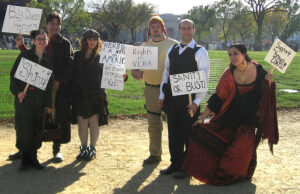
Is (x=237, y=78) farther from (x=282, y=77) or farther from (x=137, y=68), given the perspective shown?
(x=282, y=77)

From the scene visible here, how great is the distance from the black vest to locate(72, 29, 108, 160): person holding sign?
4.29ft

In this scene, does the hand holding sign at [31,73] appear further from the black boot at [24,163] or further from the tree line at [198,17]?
the tree line at [198,17]

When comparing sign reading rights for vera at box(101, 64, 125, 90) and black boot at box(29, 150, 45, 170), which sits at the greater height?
sign reading rights for vera at box(101, 64, 125, 90)

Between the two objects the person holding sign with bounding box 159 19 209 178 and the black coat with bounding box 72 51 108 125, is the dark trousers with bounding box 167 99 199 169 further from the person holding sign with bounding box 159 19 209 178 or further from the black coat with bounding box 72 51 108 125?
the black coat with bounding box 72 51 108 125

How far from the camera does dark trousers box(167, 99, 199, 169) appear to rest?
477cm

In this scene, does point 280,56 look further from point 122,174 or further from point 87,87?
point 87,87

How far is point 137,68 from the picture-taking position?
520 cm

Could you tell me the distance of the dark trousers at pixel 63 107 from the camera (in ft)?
17.8

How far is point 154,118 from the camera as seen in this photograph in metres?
5.43

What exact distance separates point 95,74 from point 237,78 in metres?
2.19

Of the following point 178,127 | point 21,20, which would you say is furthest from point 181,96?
point 21,20

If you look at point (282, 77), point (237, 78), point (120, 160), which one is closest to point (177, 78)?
point (237, 78)

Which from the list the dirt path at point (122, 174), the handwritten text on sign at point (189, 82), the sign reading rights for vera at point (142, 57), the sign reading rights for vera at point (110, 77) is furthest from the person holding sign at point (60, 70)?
the handwritten text on sign at point (189, 82)

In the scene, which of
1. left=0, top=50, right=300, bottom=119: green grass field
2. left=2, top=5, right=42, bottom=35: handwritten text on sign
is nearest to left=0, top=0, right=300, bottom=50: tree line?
left=0, top=50, right=300, bottom=119: green grass field
